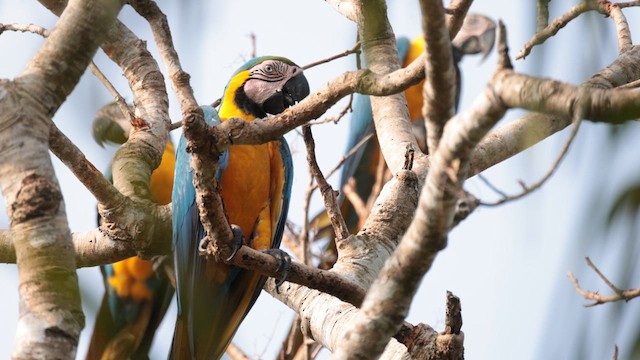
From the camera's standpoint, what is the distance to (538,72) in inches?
14.9

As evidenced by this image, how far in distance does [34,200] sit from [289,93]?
82.1 inches

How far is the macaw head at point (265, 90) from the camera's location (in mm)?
3041

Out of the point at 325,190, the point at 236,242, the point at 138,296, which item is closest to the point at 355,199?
the point at 138,296

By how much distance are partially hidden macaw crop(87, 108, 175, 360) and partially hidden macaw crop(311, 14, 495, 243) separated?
3.75 ft

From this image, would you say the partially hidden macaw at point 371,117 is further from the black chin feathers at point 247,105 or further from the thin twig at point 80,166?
the thin twig at point 80,166

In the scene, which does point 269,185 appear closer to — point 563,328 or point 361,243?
point 361,243

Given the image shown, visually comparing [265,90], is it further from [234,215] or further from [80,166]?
[80,166]

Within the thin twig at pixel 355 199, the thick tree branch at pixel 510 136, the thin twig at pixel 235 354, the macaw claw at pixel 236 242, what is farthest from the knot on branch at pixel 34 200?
the thin twig at pixel 355 199

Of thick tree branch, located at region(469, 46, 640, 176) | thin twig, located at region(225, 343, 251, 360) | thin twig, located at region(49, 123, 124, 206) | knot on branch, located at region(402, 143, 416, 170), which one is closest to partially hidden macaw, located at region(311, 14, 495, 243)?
thin twig, located at region(225, 343, 251, 360)

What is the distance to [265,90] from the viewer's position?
306 cm

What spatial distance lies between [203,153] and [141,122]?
107cm

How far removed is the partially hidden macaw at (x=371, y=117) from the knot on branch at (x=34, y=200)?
347 cm

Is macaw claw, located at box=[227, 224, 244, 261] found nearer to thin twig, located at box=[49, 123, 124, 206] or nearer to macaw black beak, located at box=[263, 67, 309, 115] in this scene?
thin twig, located at box=[49, 123, 124, 206]

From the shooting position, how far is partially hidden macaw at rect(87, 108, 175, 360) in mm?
3795
